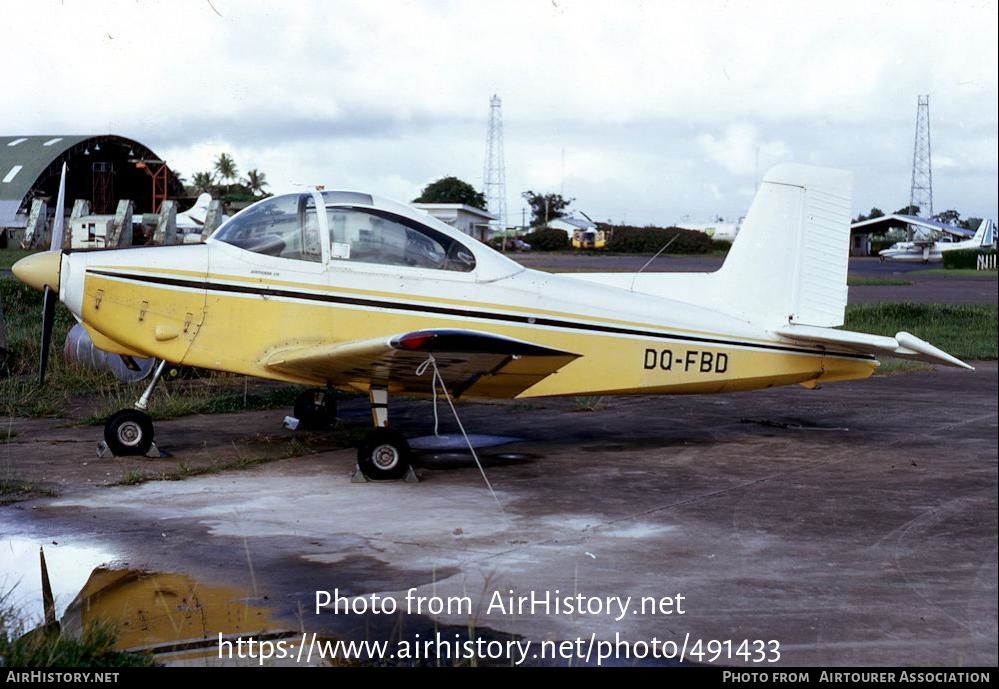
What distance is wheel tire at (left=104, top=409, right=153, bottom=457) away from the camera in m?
8.50

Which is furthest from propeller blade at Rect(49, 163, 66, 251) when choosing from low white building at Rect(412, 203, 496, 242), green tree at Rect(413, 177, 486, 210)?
green tree at Rect(413, 177, 486, 210)

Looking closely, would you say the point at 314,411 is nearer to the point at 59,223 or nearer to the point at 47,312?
the point at 47,312

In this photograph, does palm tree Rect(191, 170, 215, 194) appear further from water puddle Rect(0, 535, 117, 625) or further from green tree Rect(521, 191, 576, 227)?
water puddle Rect(0, 535, 117, 625)

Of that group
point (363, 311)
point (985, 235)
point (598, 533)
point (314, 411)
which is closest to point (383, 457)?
point (363, 311)

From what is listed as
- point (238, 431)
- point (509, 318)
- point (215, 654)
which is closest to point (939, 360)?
point (509, 318)

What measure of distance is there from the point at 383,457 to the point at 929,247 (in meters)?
68.3

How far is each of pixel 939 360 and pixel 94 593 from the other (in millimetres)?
5707

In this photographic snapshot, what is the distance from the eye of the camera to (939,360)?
7180 millimetres

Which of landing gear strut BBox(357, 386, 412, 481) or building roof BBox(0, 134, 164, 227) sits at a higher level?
building roof BBox(0, 134, 164, 227)

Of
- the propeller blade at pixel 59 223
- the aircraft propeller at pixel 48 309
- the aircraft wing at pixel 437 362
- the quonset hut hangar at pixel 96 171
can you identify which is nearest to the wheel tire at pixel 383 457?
the aircraft wing at pixel 437 362

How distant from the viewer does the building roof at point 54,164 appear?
31.5 metres

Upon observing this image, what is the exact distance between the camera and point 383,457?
797 centimetres

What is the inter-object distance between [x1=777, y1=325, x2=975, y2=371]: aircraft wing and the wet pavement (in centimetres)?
95

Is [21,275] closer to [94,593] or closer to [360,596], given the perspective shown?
[94,593]
